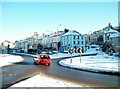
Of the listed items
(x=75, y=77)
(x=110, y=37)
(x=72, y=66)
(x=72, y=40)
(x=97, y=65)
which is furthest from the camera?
(x=110, y=37)

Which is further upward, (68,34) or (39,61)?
(68,34)

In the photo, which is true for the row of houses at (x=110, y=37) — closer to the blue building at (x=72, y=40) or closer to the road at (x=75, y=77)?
the blue building at (x=72, y=40)

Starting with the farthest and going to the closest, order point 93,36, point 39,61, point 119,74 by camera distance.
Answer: point 93,36 < point 39,61 < point 119,74

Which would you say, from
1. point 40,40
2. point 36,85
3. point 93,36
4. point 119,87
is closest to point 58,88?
point 36,85

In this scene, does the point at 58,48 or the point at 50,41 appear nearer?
the point at 58,48

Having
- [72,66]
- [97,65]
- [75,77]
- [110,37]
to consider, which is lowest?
[75,77]

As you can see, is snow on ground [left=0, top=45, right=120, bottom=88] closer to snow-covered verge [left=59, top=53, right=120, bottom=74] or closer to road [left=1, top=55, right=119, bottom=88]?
snow-covered verge [left=59, top=53, right=120, bottom=74]

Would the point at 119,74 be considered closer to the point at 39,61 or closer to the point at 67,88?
the point at 67,88

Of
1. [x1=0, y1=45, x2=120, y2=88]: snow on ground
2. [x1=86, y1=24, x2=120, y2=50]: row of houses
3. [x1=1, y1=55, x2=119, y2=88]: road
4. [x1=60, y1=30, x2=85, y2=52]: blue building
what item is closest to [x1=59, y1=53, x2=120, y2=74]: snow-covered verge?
[x1=0, y1=45, x2=120, y2=88]: snow on ground

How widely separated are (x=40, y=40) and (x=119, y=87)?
470 feet

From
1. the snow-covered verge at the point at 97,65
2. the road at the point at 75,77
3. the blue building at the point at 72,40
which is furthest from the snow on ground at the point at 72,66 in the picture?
the blue building at the point at 72,40

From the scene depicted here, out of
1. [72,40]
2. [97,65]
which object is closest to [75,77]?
[97,65]

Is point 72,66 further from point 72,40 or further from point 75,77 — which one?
point 72,40

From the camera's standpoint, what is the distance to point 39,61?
40.5 m
